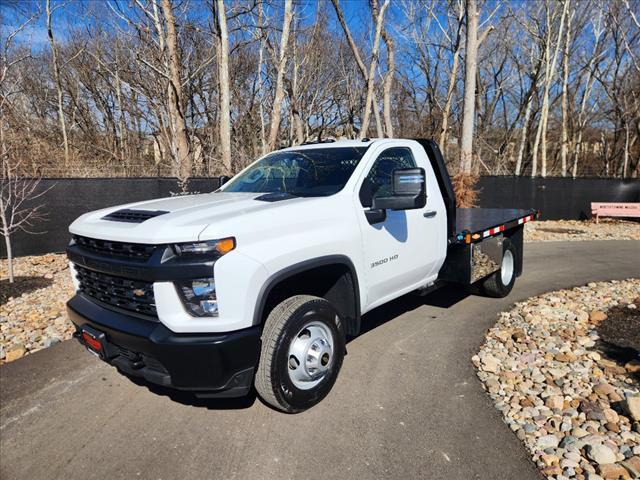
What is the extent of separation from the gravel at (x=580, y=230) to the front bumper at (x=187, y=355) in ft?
33.4

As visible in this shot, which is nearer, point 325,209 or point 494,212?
point 325,209

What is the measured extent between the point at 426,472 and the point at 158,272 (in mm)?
1920

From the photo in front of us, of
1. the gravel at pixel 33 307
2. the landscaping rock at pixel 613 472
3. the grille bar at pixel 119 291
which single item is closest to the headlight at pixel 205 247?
the grille bar at pixel 119 291

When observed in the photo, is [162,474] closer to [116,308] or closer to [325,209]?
[116,308]

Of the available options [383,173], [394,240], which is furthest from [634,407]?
[383,173]

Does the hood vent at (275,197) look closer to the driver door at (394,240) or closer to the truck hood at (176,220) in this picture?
the truck hood at (176,220)

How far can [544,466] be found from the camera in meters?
2.43

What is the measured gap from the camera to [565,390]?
10.6 ft

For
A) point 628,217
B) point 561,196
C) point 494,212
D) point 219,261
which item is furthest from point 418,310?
point 628,217

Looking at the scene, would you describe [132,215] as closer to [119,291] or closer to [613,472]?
[119,291]

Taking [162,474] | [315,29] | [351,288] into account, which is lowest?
[162,474]

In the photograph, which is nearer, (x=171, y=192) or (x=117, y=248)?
(x=117, y=248)

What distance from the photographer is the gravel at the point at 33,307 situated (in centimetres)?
450

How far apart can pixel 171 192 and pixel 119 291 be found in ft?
24.1
